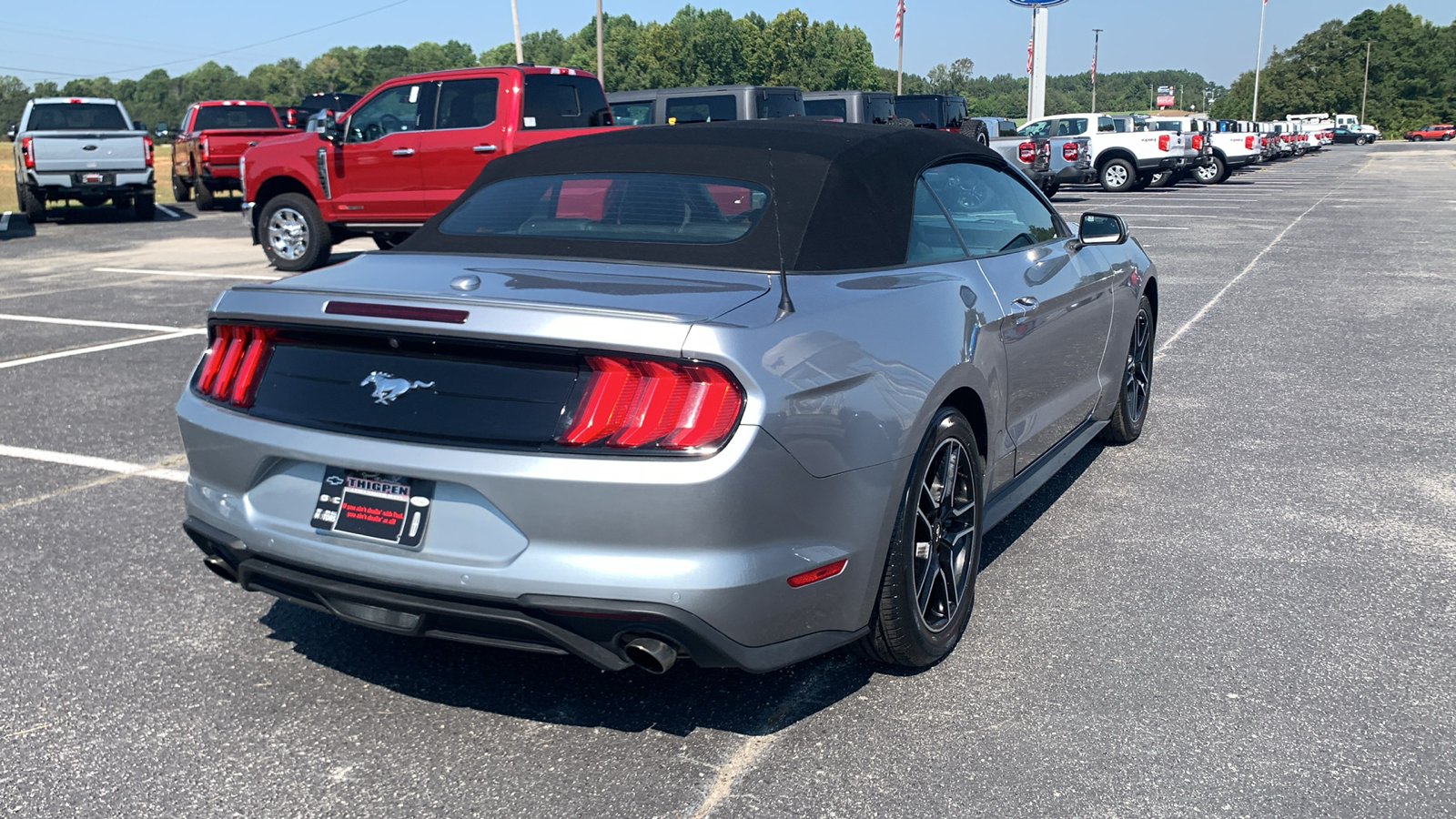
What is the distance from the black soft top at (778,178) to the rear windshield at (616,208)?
5 centimetres

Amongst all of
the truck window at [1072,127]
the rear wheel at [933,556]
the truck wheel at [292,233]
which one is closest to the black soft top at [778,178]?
the rear wheel at [933,556]

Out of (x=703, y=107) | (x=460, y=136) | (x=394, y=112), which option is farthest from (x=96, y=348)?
(x=703, y=107)

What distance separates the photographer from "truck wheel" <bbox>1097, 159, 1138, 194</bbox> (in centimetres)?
2958

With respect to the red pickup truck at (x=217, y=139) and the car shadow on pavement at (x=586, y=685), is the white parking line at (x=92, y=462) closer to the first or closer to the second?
the car shadow on pavement at (x=586, y=685)

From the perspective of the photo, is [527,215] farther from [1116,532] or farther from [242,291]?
[1116,532]

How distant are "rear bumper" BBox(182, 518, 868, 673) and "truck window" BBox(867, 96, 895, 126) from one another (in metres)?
20.1

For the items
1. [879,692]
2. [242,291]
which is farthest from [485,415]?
[879,692]

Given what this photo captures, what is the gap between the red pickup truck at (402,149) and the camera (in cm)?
1320

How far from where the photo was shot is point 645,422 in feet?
9.03

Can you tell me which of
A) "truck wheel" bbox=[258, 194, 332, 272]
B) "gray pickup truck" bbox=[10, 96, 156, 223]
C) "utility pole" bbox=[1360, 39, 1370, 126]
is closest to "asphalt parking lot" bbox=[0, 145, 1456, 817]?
"truck wheel" bbox=[258, 194, 332, 272]

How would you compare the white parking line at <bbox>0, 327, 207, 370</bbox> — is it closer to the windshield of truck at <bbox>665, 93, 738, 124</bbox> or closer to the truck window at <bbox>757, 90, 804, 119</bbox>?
the windshield of truck at <bbox>665, 93, 738, 124</bbox>

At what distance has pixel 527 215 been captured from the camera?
410 centimetres

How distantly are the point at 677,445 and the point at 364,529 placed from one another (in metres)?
0.80

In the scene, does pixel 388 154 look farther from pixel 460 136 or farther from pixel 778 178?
pixel 778 178
